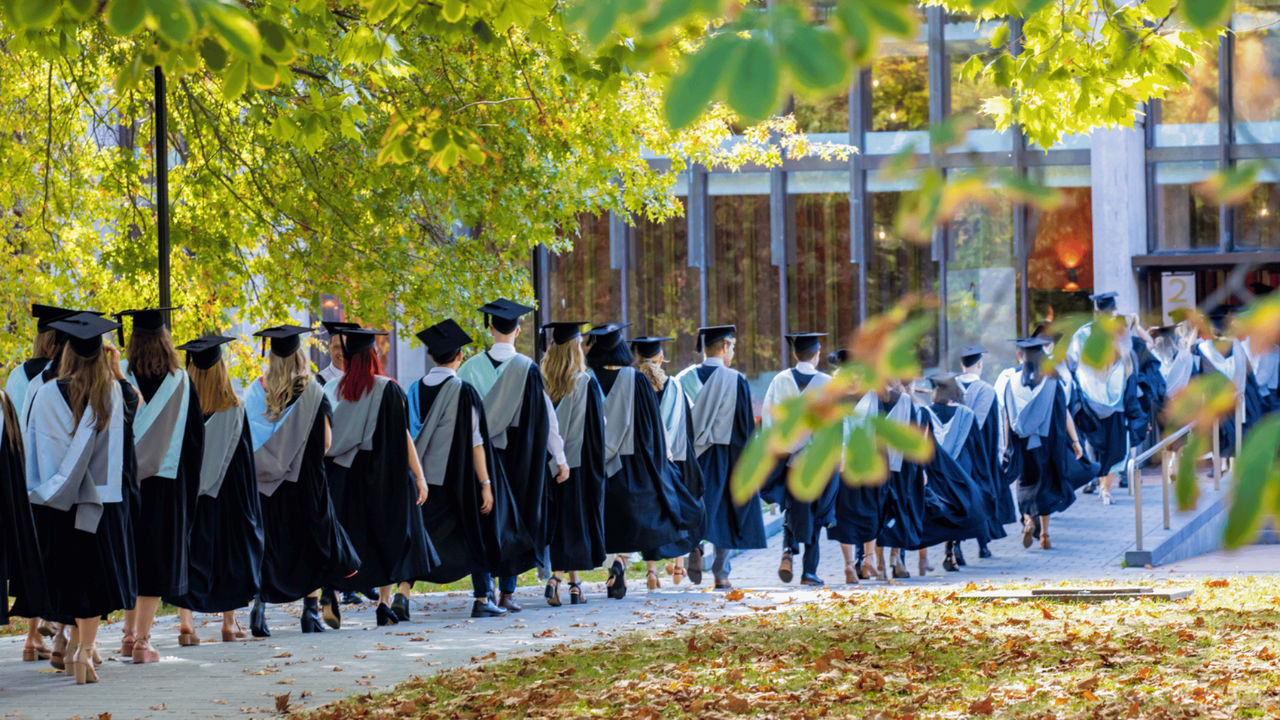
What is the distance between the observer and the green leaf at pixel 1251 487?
1962 millimetres

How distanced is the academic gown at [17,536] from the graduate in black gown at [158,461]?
0.73 metres

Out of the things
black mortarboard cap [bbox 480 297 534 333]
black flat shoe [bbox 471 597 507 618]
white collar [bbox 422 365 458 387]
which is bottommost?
black flat shoe [bbox 471 597 507 618]

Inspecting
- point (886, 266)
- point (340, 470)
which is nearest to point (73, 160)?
point (340, 470)

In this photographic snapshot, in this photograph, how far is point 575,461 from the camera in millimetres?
11055

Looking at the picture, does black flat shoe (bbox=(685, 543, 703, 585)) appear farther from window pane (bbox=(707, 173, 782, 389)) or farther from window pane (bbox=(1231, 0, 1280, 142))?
window pane (bbox=(1231, 0, 1280, 142))

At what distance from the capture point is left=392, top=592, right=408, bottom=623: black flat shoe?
384 inches

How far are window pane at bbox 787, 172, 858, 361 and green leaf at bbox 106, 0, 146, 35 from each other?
19.8 m

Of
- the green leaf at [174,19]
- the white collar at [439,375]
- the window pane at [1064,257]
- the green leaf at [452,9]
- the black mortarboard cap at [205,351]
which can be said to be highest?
the window pane at [1064,257]

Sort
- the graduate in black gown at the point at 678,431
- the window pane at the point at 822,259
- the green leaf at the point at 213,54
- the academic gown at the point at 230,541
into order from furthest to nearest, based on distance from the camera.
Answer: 1. the window pane at the point at 822,259
2. the graduate in black gown at the point at 678,431
3. the academic gown at the point at 230,541
4. the green leaf at the point at 213,54

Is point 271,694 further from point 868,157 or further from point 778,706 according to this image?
point 868,157

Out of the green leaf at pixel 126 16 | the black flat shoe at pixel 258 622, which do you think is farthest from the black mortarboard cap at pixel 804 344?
the green leaf at pixel 126 16

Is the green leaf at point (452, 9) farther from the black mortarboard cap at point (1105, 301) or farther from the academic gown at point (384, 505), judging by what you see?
the black mortarboard cap at point (1105, 301)

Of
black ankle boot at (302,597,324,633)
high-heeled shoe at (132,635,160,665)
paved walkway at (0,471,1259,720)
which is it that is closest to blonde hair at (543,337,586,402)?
paved walkway at (0,471,1259,720)

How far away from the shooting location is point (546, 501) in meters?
10.7
